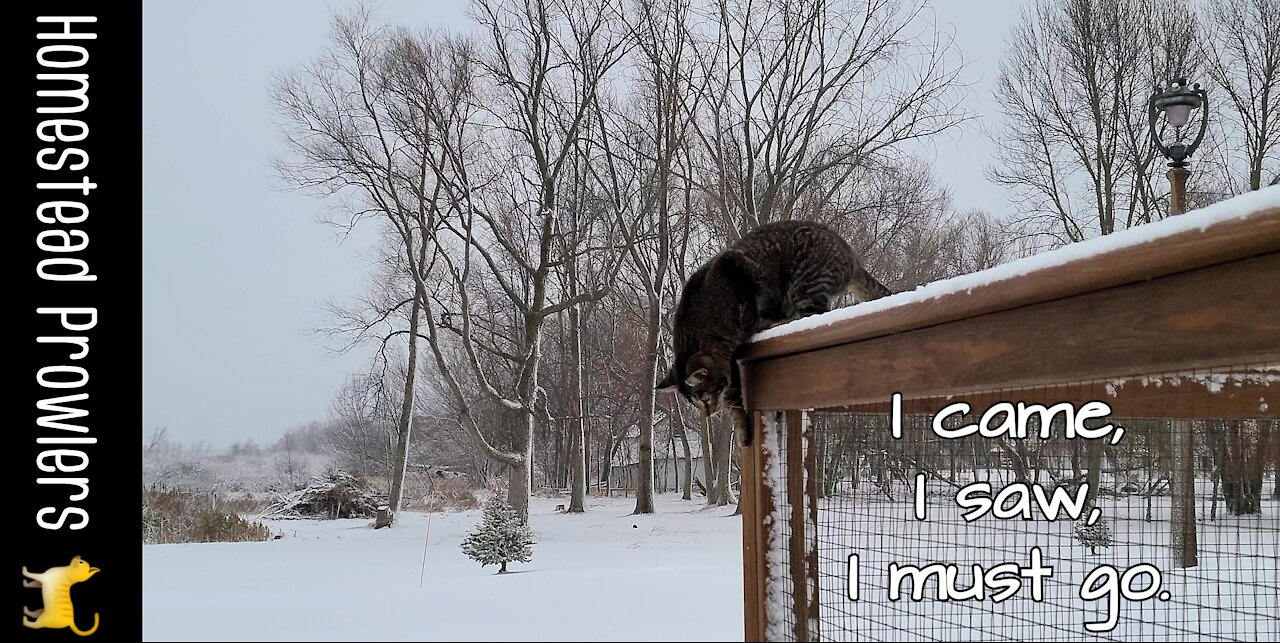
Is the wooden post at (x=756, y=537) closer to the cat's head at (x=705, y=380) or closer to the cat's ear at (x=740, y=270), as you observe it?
the cat's head at (x=705, y=380)

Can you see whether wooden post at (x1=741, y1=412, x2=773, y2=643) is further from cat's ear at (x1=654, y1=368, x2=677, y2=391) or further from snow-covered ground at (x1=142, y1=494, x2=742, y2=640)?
Answer: cat's ear at (x1=654, y1=368, x2=677, y2=391)

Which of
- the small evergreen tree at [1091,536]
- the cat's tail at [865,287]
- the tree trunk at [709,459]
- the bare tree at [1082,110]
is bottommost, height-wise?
the tree trunk at [709,459]

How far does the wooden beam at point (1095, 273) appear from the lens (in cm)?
91

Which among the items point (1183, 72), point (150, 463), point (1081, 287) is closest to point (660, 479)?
point (150, 463)

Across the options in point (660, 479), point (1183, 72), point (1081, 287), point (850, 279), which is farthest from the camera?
point (660, 479)

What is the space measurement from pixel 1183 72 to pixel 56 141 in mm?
10325

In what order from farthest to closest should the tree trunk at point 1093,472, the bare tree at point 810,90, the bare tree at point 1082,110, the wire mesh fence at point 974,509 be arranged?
the bare tree at point 810,90 → the bare tree at point 1082,110 → the tree trunk at point 1093,472 → the wire mesh fence at point 974,509

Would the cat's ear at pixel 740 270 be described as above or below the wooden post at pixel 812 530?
above

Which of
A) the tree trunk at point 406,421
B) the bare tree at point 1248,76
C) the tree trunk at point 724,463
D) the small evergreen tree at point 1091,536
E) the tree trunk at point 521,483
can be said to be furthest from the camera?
the tree trunk at point 724,463

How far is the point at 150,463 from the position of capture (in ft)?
32.6

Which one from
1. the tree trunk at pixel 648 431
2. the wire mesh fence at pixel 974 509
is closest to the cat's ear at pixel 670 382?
the wire mesh fence at pixel 974 509

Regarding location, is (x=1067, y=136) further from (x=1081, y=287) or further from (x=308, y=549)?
(x=1081, y=287)

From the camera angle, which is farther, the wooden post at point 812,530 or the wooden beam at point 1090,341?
the wooden post at point 812,530

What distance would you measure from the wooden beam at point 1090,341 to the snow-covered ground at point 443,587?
0.87m
